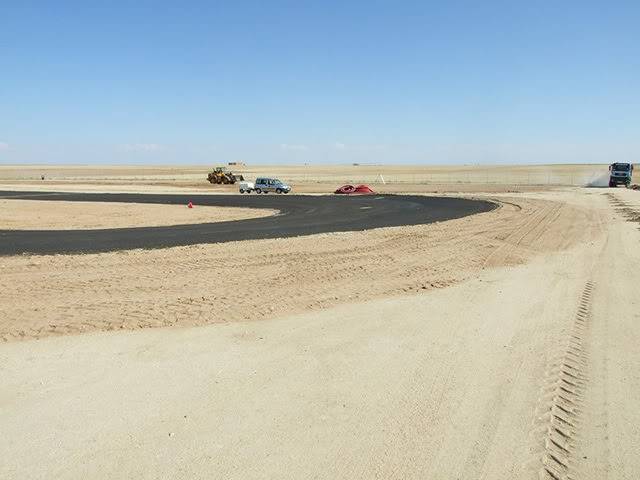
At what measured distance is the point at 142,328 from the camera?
849 cm

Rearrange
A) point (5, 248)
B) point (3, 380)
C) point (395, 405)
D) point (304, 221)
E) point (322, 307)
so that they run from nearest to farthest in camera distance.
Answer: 1. point (395, 405)
2. point (3, 380)
3. point (322, 307)
4. point (5, 248)
5. point (304, 221)

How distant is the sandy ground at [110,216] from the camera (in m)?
23.3

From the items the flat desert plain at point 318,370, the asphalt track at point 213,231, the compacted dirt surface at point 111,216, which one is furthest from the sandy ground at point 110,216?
the flat desert plain at point 318,370

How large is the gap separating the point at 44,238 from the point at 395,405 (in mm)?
16451

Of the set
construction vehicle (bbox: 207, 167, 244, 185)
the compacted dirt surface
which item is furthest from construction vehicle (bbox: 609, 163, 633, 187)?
construction vehicle (bbox: 207, 167, 244, 185)

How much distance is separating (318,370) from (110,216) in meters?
23.4

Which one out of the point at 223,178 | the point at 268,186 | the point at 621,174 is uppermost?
the point at 621,174

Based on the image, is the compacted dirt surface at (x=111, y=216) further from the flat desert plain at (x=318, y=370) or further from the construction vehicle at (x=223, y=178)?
the construction vehicle at (x=223, y=178)

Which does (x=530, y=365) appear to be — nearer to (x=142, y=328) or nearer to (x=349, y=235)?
(x=142, y=328)

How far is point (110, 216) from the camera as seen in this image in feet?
89.9

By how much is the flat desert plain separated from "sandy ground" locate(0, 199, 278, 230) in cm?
1015

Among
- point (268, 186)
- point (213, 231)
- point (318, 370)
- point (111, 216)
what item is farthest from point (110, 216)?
point (268, 186)

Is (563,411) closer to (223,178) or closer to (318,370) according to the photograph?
(318,370)

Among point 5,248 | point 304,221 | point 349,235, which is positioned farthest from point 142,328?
point 304,221
